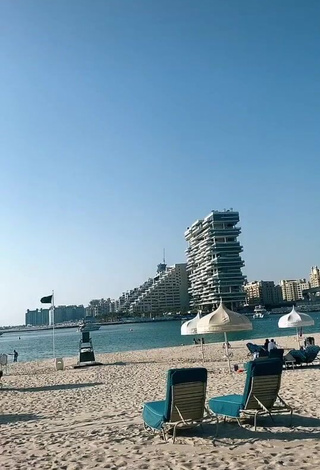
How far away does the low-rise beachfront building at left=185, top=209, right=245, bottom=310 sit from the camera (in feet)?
505

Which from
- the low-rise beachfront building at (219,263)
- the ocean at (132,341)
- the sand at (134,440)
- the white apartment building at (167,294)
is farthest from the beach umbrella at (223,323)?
the white apartment building at (167,294)

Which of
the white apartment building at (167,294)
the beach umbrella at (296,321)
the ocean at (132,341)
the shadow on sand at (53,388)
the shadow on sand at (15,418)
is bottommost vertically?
the ocean at (132,341)

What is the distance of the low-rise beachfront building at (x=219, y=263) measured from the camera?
153875 mm

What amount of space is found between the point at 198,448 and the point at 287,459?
3.67 feet

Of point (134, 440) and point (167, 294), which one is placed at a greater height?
point (167, 294)

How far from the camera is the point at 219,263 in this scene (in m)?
155

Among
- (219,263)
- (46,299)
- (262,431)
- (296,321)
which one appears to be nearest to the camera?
(262,431)

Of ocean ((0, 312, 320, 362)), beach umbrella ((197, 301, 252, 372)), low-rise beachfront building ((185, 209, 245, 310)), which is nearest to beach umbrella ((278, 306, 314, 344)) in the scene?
beach umbrella ((197, 301, 252, 372))

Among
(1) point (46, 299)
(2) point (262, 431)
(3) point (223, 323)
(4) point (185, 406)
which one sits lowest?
(2) point (262, 431)

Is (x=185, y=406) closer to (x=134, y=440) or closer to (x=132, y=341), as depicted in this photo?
(x=134, y=440)

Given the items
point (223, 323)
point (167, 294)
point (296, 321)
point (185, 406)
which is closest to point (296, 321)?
point (296, 321)

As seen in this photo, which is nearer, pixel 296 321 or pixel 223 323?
pixel 223 323

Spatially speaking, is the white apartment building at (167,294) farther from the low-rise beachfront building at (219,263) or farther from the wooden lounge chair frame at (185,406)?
the wooden lounge chair frame at (185,406)

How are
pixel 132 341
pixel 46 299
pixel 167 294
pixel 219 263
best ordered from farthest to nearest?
pixel 167 294 < pixel 219 263 < pixel 132 341 < pixel 46 299
